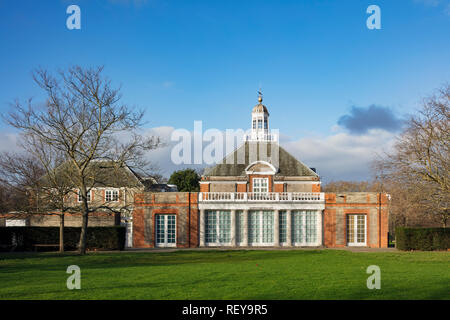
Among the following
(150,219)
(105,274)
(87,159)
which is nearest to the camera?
(105,274)

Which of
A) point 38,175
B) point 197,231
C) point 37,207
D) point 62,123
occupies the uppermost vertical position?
point 62,123

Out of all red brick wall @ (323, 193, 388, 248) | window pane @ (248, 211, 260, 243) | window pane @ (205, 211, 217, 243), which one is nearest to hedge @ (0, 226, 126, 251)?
window pane @ (205, 211, 217, 243)

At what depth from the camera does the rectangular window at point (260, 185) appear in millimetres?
42219

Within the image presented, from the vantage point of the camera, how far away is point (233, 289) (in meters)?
13.1

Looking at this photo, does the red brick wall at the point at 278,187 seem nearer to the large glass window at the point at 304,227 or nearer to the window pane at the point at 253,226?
the large glass window at the point at 304,227

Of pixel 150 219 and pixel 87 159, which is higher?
pixel 87 159

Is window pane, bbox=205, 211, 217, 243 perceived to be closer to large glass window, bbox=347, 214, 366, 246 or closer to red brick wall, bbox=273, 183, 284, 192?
red brick wall, bbox=273, 183, 284, 192

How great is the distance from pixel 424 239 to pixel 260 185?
48.0ft

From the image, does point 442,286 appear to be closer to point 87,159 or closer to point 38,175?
point 87,159

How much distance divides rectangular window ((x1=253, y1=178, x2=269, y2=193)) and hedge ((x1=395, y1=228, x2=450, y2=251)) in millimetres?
12397

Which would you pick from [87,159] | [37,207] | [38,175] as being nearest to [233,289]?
[87,159]

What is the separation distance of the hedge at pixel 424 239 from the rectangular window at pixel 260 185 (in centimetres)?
1240

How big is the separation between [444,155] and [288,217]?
14.2 m
